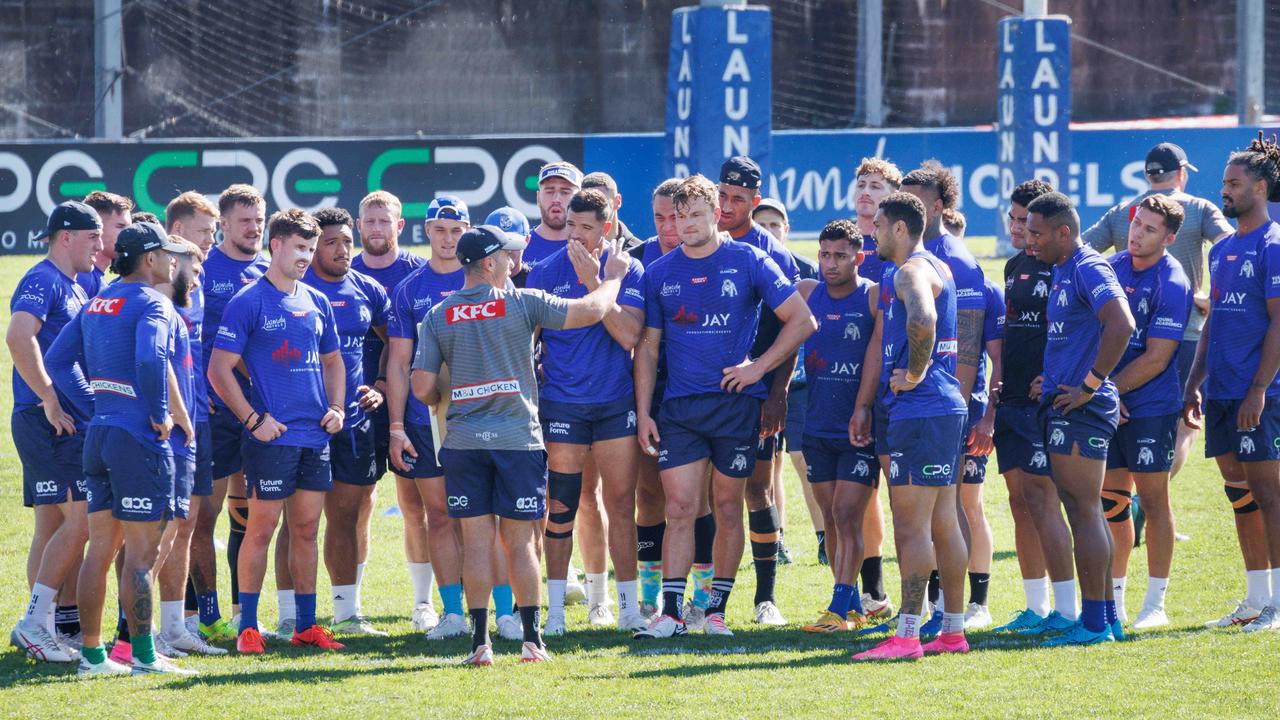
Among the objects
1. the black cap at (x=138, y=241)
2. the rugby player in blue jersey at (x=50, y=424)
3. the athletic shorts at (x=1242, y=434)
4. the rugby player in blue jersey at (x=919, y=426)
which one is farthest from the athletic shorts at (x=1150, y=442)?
the rugby player in blue jersey at (x=50, y=424)

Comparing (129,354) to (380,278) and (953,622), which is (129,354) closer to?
(380,278)

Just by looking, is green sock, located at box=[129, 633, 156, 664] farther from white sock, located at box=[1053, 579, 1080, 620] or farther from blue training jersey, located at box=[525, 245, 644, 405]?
white sock, located at box=[1053, 579, 1080, 620]

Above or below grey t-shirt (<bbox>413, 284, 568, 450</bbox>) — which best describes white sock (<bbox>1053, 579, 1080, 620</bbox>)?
below

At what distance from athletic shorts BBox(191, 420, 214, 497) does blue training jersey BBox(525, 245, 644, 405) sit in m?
1.70

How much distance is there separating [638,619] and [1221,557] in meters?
4.06

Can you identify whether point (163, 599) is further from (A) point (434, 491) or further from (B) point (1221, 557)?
(B) point (1221, 557)

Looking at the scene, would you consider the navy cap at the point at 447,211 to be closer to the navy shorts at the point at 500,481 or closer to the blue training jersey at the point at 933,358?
the navy shorts at the point at 500,481

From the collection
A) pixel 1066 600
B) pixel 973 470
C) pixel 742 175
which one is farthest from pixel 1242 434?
pixel 742 175

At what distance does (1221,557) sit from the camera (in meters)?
9.51

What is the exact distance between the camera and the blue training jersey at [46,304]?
7.31 meters

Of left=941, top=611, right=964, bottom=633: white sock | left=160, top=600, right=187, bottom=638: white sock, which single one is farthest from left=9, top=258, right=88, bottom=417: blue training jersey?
left=941, top=611, right=964, bottom=633: white sock

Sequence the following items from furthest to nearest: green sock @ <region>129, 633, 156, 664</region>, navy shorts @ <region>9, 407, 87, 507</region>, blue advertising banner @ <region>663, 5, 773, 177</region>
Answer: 1. blue advertising banner @ <region>663, 5, 773, 177</region>
2. navy shorts @ <region>9, 407, 87, 507</region>
3. green sock @ <region>129, 633, 156, 664</region>

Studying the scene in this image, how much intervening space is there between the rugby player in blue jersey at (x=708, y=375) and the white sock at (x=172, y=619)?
227cm

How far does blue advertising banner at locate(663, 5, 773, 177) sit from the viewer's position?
57.0 feet
